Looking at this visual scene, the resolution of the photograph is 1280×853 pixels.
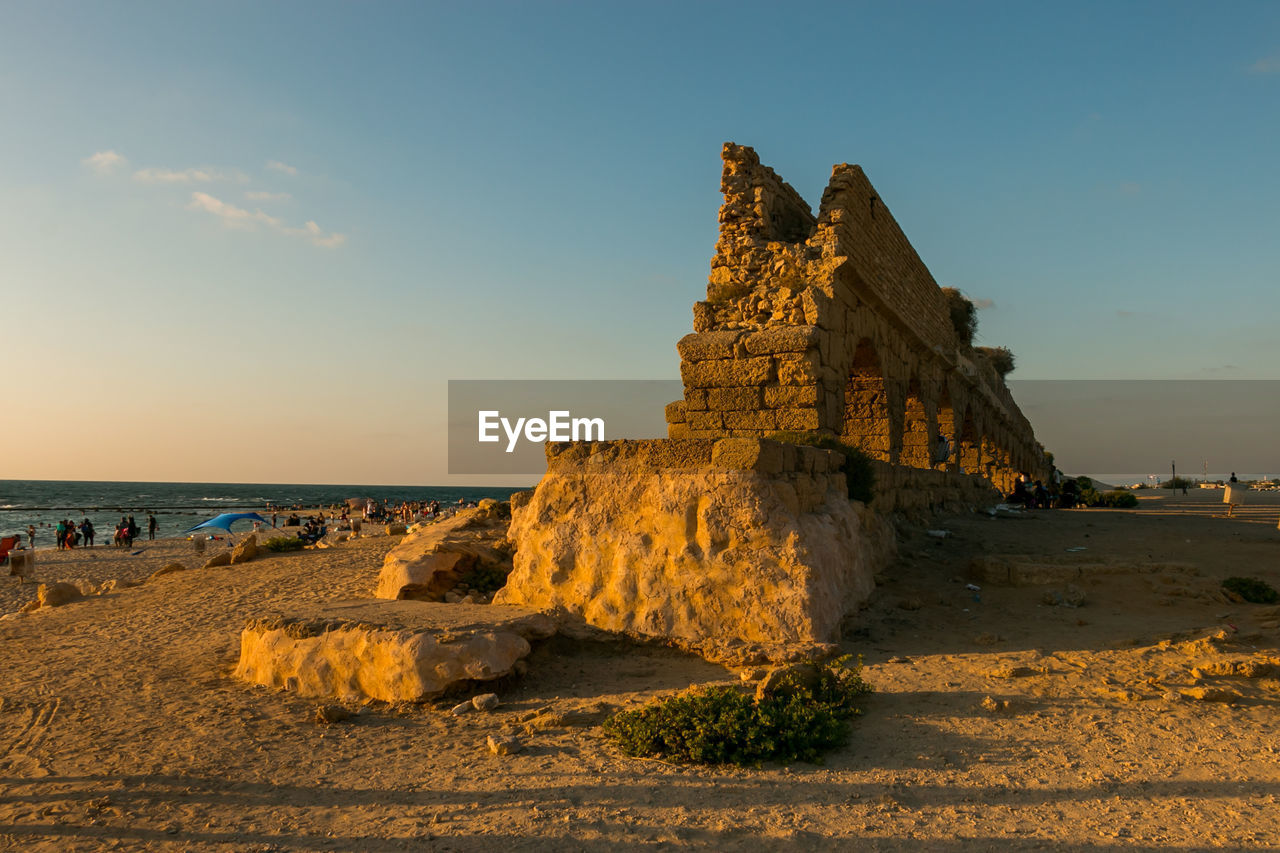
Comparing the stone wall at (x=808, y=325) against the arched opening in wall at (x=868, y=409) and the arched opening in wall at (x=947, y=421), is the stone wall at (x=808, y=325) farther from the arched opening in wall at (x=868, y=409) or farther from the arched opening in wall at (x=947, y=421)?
the arched opening in wall at (x=947, y=421)

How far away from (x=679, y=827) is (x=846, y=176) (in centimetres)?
1070

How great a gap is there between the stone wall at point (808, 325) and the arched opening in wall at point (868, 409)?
0.06 feet

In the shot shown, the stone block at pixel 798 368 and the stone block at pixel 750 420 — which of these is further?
the stone block at pixel 750 420

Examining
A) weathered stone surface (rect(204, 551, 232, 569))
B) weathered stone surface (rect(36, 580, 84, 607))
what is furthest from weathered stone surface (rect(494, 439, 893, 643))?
weathered stone surface (rect(204, 551, 232, 569))

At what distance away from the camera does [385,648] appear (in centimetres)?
507

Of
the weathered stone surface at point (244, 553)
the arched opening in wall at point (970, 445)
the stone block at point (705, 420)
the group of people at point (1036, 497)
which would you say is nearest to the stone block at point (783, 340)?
the stone block at point (705, 420)

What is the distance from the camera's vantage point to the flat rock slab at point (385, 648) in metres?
4.96

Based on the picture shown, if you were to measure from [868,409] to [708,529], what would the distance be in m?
8.61

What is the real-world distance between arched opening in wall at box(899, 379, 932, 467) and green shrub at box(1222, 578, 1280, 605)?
30.0 ft

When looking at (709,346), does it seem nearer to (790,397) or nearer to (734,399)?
(734,399)

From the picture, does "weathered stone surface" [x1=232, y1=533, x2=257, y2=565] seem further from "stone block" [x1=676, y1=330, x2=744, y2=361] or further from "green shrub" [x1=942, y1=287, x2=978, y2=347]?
"green shrub" [x1=942, y1=287, x2=978, y2=347]

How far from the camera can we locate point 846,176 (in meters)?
11.9

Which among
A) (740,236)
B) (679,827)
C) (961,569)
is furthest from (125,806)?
(740,236)

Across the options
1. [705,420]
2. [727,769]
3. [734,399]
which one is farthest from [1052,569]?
[727,769]
